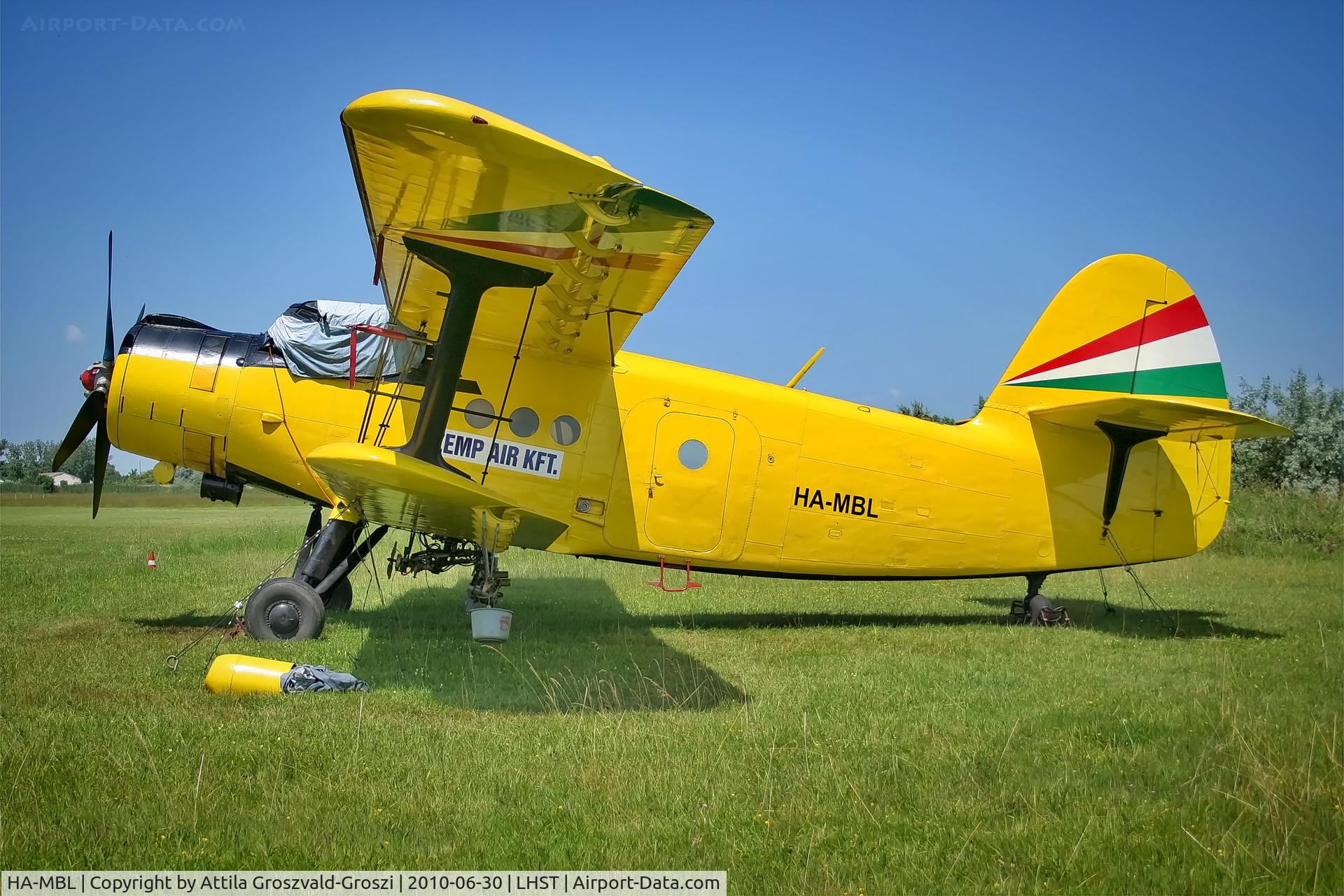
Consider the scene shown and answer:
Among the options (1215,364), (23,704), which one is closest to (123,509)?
(23,704)

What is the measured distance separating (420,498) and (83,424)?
4.76 meters

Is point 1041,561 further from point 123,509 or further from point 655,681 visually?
point 123,509

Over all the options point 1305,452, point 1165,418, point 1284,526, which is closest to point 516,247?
point 1165,418

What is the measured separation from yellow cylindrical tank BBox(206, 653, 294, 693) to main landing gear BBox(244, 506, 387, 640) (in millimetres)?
1622

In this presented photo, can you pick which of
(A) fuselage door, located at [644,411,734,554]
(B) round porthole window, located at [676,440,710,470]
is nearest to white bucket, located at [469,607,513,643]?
(A) fuselage door, located at [644,411,734,554]

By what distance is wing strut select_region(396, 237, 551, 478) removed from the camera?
6.20m

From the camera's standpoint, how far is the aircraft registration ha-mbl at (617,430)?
6.46 m

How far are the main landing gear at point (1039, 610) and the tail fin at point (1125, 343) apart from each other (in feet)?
6.27

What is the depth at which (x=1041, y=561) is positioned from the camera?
9.66 metres

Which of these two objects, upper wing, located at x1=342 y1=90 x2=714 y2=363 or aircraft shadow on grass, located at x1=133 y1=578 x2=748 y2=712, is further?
aircraft shadow on grass, located at x1=133 y1=578 x2=748 y2=712

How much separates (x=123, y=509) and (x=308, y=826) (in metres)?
44.1

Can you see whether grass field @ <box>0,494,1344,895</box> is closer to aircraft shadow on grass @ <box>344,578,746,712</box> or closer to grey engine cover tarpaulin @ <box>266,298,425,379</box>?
aircraft shadow on grass @ <box>344,578,746,712</box>

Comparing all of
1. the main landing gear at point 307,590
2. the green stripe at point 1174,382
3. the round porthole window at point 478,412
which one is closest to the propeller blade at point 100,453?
the main landing gear at point 307,590

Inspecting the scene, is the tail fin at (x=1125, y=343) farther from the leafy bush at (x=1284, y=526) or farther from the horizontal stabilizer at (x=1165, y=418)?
the leafy bush at (x=1284, y=526)
